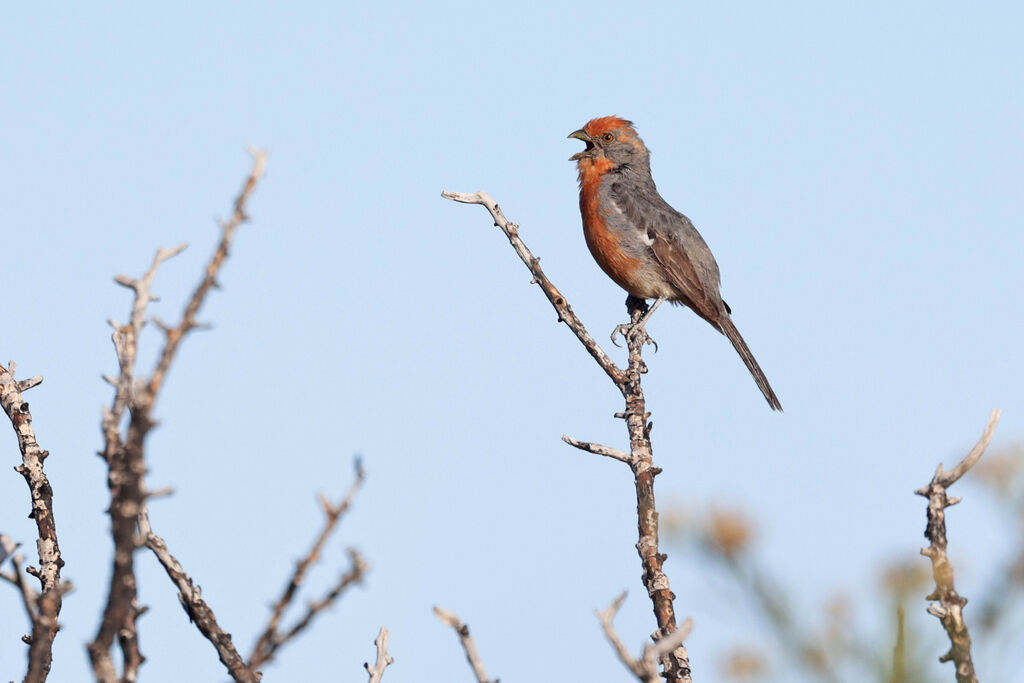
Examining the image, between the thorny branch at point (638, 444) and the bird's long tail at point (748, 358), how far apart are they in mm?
2145

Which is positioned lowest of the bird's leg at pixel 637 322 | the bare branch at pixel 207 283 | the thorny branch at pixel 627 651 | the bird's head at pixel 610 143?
the thorny branch at pixel 627 651

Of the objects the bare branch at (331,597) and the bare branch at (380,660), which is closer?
the bare branch at (331,597)

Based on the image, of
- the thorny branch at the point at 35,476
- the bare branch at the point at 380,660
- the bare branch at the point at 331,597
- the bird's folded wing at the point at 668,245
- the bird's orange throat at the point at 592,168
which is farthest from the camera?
the bird's orange throat at the point at 592,168

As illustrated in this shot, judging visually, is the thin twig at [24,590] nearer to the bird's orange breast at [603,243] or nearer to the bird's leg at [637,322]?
the bird's leg at [637,322]

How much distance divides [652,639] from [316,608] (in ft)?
8.70

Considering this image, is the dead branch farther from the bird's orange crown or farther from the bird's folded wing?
the bird's orange crown

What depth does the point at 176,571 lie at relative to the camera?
3406mm

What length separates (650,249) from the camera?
888 cm

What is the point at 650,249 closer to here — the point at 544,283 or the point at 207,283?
the point at 544,283

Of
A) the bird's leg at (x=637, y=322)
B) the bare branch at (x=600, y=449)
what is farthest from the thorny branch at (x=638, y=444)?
the bird's leg at (x=637, y=322)

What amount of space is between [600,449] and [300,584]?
3.28 meters

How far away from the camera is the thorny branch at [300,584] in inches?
76.9

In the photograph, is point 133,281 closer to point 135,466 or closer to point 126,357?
point 126,357

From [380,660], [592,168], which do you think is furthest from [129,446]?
[592,168]
